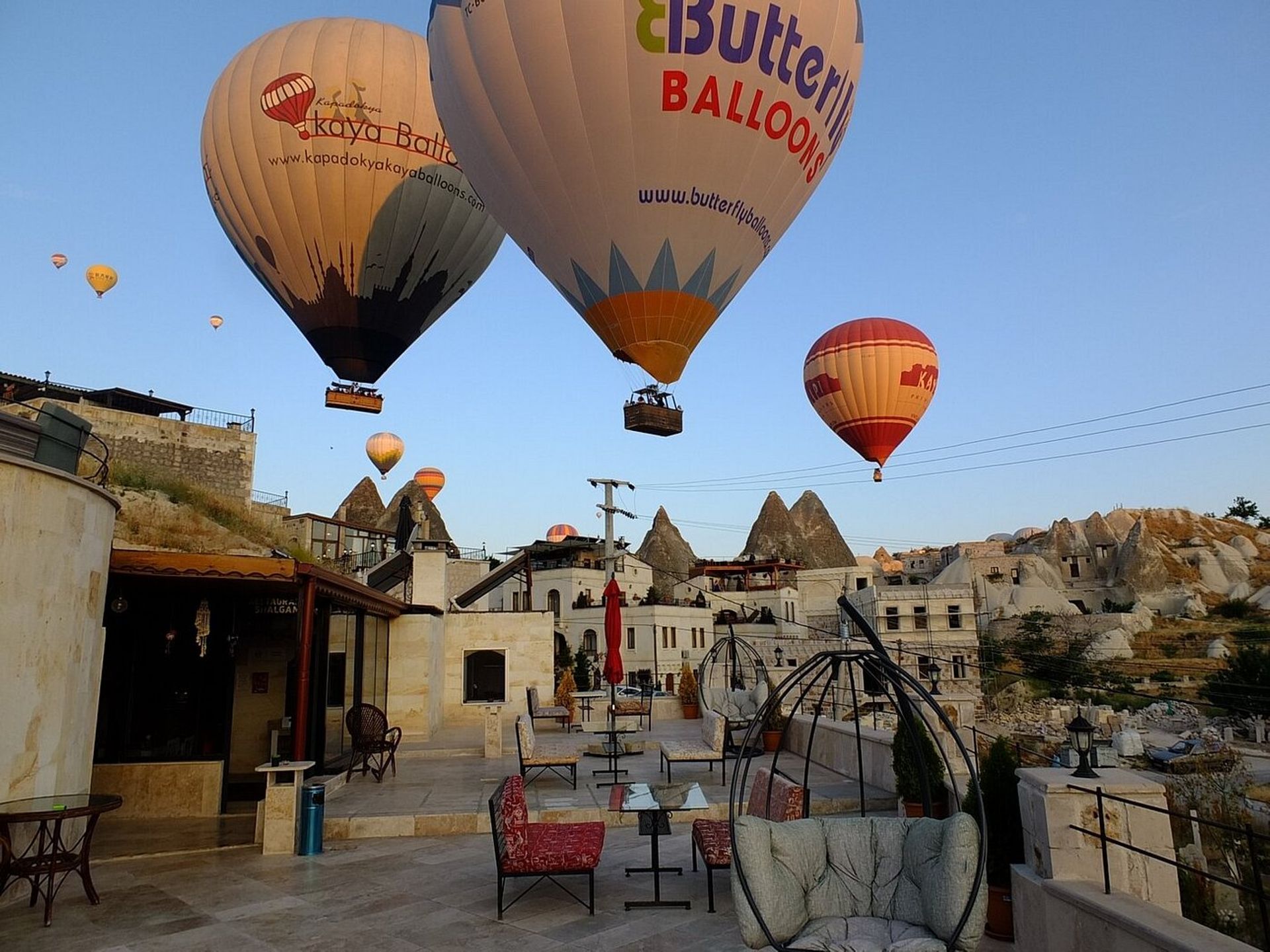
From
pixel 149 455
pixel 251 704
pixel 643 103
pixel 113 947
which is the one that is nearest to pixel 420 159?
pixel 643 103

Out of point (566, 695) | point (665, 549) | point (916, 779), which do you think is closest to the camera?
point (916, 779)

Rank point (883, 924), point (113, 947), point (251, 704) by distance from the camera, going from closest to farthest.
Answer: point (883, 924), point (113, 947), point (251, 704)

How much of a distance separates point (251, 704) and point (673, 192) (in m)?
12.8

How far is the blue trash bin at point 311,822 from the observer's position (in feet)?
28.5

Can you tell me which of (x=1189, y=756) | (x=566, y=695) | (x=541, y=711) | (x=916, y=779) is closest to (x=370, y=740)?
(x=541, y=711)

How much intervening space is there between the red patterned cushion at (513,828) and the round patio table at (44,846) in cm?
336

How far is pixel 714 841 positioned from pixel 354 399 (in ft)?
57.3

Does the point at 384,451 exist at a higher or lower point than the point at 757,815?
higher

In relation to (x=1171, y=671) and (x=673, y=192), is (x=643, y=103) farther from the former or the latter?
(x=1171, y=671)

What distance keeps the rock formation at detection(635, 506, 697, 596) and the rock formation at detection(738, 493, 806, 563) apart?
1142 centimetres

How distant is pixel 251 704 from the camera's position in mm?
16484

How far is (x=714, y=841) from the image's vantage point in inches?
266

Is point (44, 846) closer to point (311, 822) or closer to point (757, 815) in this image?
point (311, 822)

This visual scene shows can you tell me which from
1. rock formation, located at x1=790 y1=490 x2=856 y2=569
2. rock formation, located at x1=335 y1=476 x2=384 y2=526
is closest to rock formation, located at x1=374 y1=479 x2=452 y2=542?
rock formation, located at x1=335 y1=476 x2=384 y2=526
